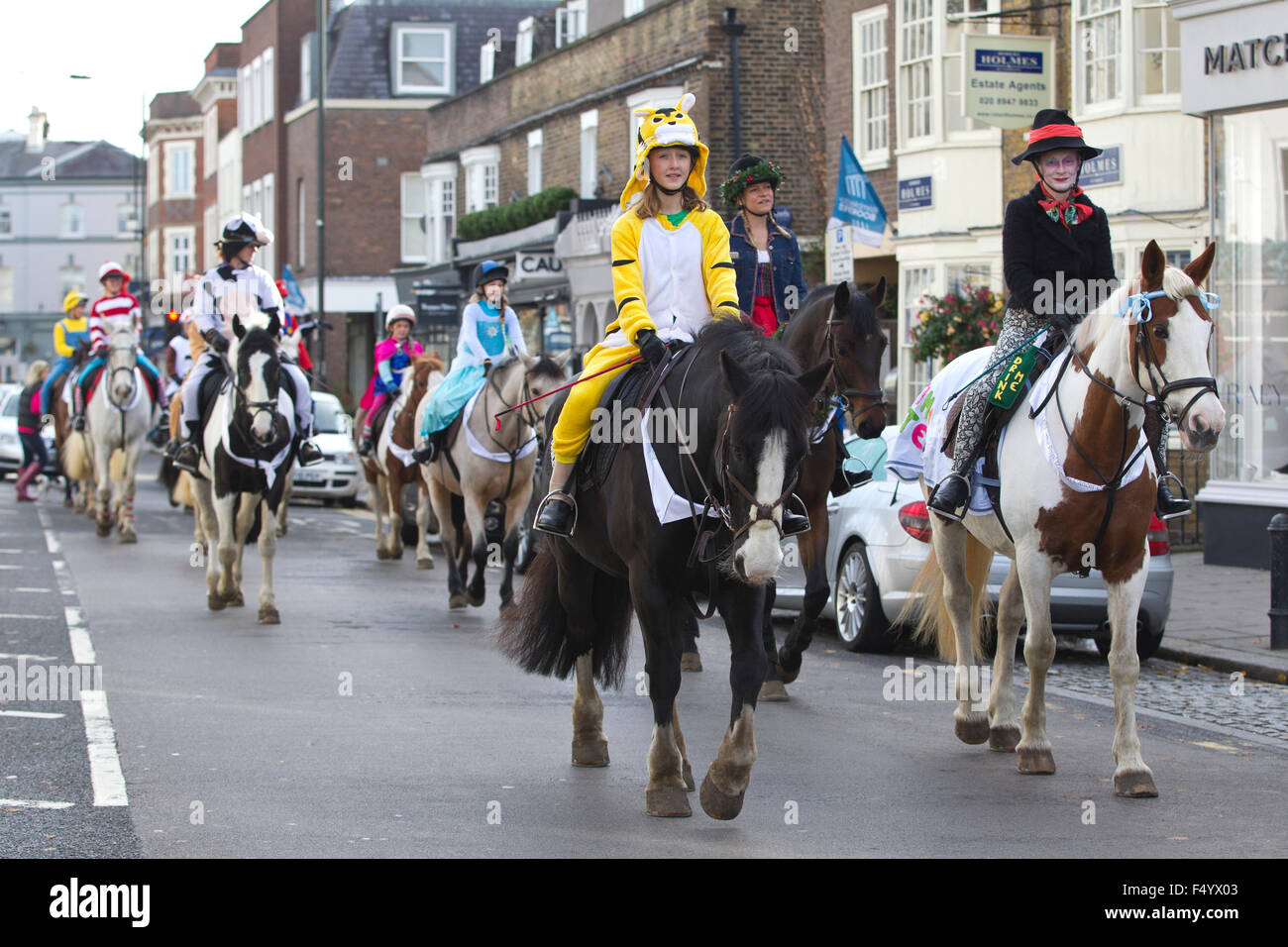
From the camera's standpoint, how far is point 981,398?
8.73 m

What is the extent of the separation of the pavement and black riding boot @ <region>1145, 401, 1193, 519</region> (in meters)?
3.35

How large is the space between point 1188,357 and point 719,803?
8.95 feet

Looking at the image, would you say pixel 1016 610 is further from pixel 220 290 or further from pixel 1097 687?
pixel 220 290

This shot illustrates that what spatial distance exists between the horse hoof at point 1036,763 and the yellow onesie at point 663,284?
2474 mm

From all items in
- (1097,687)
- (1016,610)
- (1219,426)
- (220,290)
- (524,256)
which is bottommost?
(1097,687)

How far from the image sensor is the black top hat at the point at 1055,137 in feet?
29.0

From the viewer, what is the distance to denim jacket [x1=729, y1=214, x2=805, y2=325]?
414 inches

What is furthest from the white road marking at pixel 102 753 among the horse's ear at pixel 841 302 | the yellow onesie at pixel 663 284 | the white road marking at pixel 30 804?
the horse's ear at pixel 841 302

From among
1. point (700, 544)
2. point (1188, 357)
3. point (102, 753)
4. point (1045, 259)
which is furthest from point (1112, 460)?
point (102, 753)

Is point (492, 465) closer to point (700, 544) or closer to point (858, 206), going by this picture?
point (700, 544)

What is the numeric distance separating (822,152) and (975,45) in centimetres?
1018
